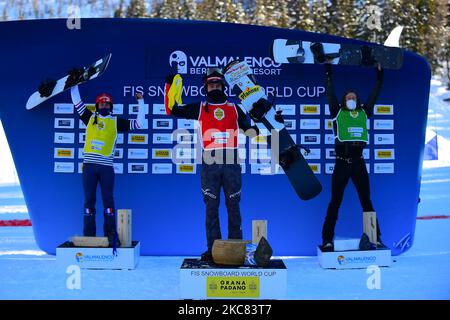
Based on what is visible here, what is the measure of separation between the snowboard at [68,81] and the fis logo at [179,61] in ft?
2.11

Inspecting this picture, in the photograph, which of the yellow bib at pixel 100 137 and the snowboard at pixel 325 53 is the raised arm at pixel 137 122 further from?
the snowboard at pixel 325 53

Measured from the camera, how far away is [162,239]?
5.75m

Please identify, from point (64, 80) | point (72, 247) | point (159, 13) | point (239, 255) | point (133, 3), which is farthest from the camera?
point (133, 3)

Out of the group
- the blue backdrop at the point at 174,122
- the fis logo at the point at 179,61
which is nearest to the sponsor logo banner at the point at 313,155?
the blue backdrop at the point at 174,122

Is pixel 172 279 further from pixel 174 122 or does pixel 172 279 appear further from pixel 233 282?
pixel 174 122

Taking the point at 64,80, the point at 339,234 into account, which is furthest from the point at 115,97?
the point at 339,234

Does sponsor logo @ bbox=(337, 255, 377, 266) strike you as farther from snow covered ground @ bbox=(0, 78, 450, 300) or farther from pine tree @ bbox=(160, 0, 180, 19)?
pine tree @ bbox=(160, 0, 180, 19)

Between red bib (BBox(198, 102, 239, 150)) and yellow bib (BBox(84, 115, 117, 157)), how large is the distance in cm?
109

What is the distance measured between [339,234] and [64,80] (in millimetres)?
3239

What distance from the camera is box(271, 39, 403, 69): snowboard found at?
5.43 m

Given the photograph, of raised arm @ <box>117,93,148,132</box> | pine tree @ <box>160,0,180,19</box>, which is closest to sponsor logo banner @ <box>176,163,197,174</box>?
raised arm @ <box>117,93,148,132</box>

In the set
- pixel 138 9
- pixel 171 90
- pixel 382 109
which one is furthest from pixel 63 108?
pixel 138 9

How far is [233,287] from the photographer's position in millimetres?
3883
